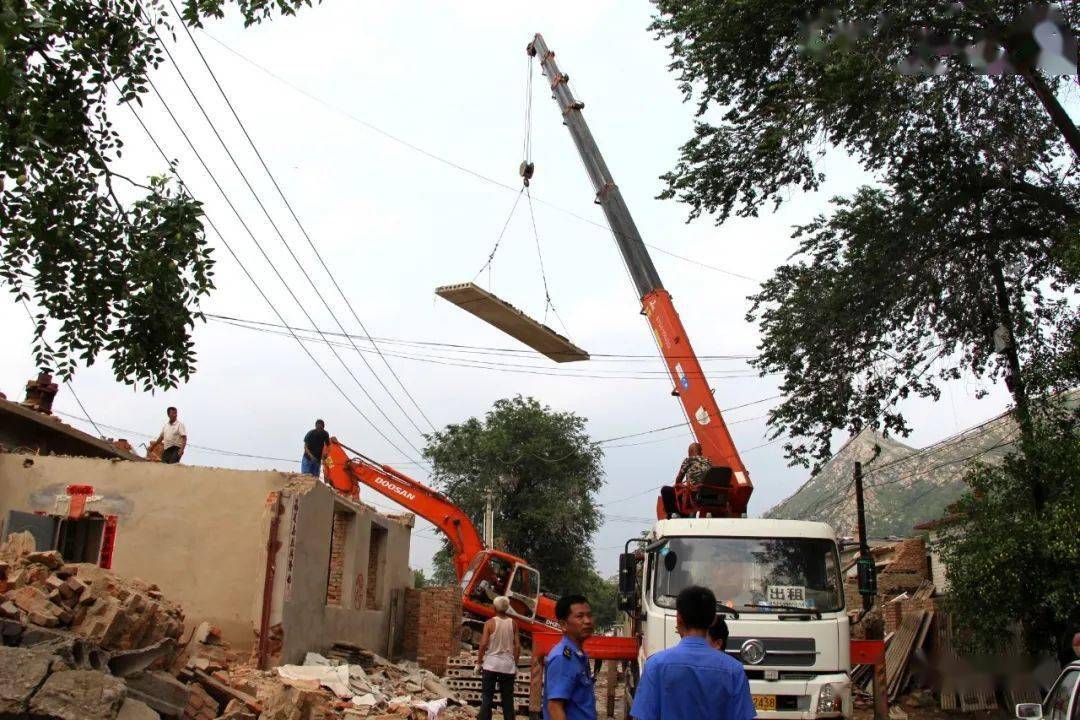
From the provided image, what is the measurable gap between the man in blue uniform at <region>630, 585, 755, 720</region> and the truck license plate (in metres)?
5.60

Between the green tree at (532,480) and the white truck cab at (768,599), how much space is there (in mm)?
37373

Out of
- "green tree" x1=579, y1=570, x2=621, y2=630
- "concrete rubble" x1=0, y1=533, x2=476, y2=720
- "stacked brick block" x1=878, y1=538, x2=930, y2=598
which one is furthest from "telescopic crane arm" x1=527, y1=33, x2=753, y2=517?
"green tree" x1=579, y1=570, x2=621, y2=630

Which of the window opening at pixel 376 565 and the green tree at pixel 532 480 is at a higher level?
the green tree at pixel 532 480

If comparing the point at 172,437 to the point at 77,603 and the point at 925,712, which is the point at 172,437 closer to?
the point at 77,603

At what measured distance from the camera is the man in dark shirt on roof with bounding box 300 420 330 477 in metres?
19.1

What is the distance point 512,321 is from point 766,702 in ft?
26.0

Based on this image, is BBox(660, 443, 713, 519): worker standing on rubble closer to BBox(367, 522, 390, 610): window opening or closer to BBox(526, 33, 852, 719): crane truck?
BBox(526, 33, 852, 719): crane truck

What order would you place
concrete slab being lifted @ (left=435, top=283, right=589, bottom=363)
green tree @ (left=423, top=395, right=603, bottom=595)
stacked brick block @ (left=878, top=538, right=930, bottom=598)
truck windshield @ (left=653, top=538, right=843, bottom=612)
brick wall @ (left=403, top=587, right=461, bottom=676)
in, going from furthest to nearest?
green tree @ (left=423, top=395, right=603, bottom=595) < stacked brick block @ (left=878, top=538, right=930, bottom=598) < brick wall @ (left=403, top=587, right=461, bottom=676) < concrete slab being lifted @ (left=435, top=283, right=589, bottom=363) < truck windshield @ (left=653, top=538, right=843, bottom=612)

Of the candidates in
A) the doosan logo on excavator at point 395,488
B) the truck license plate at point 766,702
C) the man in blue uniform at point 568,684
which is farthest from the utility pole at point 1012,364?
the doosan logo on excavator at point 395,488

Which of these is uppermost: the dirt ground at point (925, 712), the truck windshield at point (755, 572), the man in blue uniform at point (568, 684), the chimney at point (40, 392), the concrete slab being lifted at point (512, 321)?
the concrete slab being lifted at point (512, 321)

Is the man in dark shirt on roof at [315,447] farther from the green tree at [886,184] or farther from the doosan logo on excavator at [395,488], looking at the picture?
the green tree at [886,184]

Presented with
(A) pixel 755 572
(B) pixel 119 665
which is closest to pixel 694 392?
(A) pixel 755 572

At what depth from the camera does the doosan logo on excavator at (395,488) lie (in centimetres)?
2022

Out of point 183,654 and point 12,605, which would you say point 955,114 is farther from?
point 12,605
